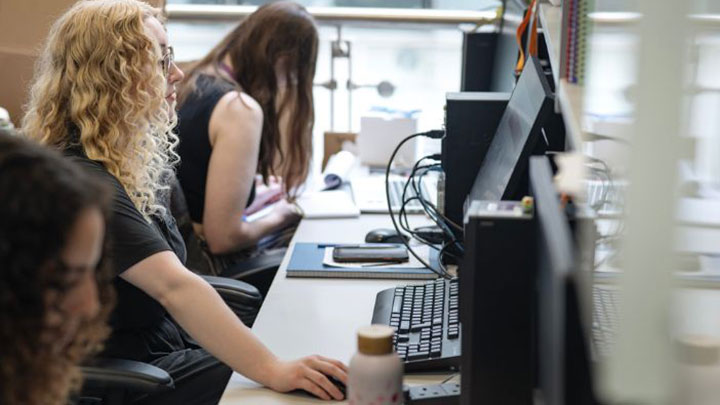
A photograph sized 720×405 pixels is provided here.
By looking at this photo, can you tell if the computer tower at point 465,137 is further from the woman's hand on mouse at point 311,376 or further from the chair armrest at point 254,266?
the woman's hand on mouse at point 311,376

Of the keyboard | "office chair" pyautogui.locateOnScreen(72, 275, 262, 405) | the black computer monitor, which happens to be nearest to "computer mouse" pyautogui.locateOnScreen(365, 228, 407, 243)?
"office chair" pyautogui.locateOnScreen(72, 275, 262, 405)

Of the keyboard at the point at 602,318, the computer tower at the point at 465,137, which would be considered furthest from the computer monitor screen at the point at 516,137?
the keyboard at the point at 602,318

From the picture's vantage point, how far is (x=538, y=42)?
2064 millimetres

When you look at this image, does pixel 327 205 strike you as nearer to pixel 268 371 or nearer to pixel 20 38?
pixel 20 38

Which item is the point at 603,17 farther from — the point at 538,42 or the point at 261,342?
the point at 538,42

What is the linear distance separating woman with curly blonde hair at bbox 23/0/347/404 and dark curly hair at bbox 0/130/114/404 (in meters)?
0.65

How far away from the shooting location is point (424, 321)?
162 centimetres

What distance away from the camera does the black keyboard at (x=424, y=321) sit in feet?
4.80

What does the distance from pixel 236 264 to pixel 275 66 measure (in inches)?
23.8

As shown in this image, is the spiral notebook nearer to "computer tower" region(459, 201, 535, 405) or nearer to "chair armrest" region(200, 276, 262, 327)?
"chair armrest" region(200, 276, 262, 327)

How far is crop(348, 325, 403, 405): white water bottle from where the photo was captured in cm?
111

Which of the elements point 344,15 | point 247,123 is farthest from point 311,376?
point 344,15

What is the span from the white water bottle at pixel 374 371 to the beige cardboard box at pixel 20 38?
2069mm

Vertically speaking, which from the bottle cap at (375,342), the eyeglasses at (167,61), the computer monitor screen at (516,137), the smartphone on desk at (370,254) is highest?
the eyeglasses at (167,61)
